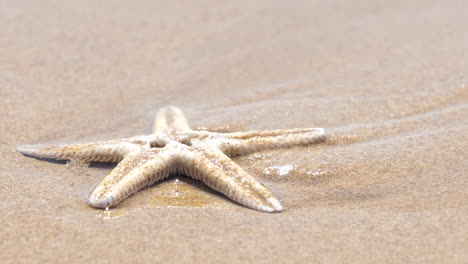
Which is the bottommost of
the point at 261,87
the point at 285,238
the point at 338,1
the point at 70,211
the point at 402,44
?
the point at 285,238

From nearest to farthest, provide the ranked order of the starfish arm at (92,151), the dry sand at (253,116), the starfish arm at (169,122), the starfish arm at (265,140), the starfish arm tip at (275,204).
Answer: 1. the dry sand at (253,116)
2. the starfish arm tip at (275,204)
3. the starfish arm at (92,151)
4. the starfish arm at (265,140)
5. the starfish arm at (169,122)

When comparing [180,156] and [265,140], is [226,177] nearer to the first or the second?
[180,156]

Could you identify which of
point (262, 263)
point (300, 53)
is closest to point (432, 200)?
point (262, 263)

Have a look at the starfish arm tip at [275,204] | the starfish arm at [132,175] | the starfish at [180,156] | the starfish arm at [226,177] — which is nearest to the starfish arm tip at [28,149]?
the starfish at [180,156]

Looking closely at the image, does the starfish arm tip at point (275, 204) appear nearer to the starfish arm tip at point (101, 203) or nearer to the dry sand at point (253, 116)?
the dry sand at point (253, 116)

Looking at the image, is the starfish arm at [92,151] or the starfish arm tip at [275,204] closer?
the starfish arm tip at [275,204]

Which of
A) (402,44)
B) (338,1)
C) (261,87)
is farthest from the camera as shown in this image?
(338,1)

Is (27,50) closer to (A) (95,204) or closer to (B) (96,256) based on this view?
(A) (95,204)

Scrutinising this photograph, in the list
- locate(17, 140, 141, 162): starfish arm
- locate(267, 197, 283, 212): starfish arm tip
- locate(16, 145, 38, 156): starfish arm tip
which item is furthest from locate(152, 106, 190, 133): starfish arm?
locate(267, 197, 283, 212): starfish arm tip
